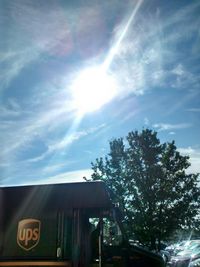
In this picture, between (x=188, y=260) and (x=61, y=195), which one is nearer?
(x=61, y=195)

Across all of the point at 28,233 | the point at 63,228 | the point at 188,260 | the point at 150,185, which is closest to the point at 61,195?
the point at 63,228

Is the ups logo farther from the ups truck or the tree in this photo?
the tree

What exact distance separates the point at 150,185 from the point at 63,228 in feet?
61.3

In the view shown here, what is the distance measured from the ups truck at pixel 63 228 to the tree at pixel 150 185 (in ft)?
50.5

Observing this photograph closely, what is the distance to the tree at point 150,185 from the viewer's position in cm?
2412

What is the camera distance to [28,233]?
7555 millimetres

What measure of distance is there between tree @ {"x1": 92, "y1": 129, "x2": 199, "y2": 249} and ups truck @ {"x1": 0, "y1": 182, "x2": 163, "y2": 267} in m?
15.4

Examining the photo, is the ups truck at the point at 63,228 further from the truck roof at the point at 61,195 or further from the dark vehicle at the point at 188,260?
the dark vehicle at the point at 188,260

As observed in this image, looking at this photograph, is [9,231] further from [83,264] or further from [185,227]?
[185,227]

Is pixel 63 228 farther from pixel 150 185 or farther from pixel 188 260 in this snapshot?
pixel 150 185

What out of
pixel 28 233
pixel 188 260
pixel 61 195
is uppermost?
pixel 61 195

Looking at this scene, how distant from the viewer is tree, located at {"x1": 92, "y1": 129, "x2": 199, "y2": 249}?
2412 cm

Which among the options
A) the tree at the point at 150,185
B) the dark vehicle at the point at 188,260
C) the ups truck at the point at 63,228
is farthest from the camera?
the tree at the point at 150,185

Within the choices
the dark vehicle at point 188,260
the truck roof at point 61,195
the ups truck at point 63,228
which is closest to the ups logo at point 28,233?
the ups truck at point 63,228
